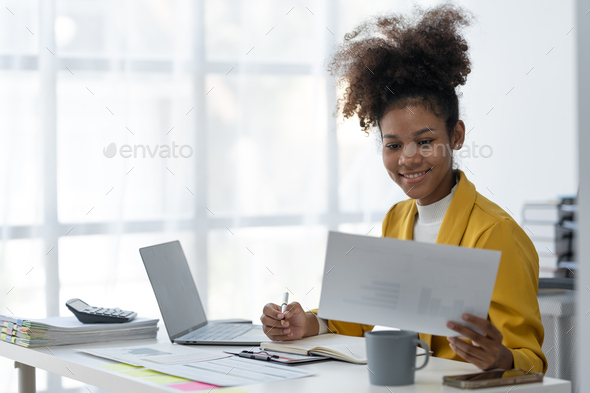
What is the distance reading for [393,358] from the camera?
0.89m

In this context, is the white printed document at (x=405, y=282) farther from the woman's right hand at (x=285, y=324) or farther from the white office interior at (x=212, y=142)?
the white office interior at (x=212, y=142)

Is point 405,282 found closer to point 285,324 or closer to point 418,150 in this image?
point 285,324

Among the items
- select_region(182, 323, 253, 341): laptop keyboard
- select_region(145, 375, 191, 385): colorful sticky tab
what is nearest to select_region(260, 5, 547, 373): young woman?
select_region(182, 323, 253, 341): laptop keyboard

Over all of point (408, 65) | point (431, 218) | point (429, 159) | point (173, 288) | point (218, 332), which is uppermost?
point (408, 65)

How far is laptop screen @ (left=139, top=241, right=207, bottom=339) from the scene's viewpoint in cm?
130

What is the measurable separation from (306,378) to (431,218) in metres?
0.66

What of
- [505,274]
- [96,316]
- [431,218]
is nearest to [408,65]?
[431,218]

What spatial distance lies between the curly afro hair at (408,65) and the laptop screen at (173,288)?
2.02 feet

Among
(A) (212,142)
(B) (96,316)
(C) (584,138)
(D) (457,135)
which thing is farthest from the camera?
(A) (212,142)

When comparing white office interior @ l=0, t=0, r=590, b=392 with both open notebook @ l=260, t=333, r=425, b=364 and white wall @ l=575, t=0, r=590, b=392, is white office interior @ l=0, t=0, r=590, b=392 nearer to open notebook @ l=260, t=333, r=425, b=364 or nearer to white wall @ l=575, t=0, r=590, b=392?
white wall @ l=575, t=0, r=590, b=392

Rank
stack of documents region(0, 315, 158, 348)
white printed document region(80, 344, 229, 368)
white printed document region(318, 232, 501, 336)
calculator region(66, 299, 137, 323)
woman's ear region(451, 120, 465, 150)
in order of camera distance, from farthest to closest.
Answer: woman's ear region(451, 120, 465, 150) → calculator region(66, 299, 137, 323) → stack of documents region(0, 315, 158, 348) → white printed document region(80, 344, 229, 368) → white printed document region(318, 232, 501, 336)

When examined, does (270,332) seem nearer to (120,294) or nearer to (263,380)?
(263,380)

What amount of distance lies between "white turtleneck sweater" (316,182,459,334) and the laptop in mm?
463

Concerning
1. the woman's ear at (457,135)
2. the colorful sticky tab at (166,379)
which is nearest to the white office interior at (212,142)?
the woman's ear at (457,135)
